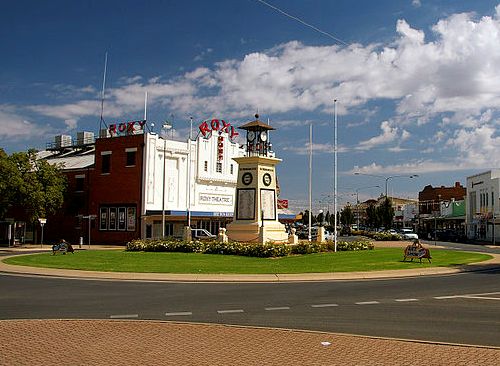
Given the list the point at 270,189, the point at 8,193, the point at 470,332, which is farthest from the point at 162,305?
the point at 8,193

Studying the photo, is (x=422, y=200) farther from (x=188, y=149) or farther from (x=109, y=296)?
(x=109, y=296)

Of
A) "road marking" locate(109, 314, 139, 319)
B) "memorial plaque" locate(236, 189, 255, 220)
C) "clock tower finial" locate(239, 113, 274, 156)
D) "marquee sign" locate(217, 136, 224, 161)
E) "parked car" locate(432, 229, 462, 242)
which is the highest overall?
"marquee sign" locate(217, 136, 224, 161)

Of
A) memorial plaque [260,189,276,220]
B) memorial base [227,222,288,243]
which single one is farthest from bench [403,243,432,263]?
memorial plaque [260,189,276,220]

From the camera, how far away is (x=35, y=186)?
5378 centimetres

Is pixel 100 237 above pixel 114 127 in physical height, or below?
below

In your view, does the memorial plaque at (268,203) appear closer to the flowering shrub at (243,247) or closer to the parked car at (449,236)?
the flowering shrub at (243,247)

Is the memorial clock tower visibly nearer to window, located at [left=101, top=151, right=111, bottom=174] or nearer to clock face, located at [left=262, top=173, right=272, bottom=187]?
clock face, located at [left=262, top=173, right=272, bottom=187]

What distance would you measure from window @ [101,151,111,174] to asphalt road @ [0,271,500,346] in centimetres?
3832

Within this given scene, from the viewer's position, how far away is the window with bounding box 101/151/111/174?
192 feet

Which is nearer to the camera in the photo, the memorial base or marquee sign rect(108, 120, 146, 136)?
the memorial base

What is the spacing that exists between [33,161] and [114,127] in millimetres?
8947

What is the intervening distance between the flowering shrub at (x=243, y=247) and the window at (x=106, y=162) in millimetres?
19856

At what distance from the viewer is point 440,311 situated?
44.8ft

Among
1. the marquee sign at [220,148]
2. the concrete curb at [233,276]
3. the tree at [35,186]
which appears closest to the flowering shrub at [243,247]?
the concrete curb at [233,276]
